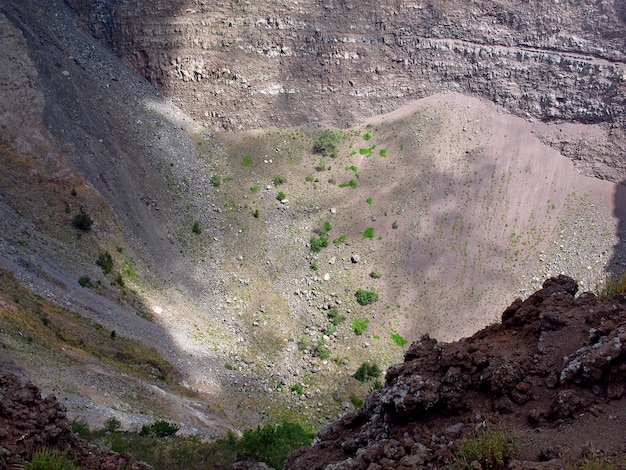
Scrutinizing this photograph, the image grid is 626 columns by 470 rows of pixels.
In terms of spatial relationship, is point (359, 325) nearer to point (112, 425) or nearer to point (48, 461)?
point (112, 425)

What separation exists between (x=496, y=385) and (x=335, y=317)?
1195 inches

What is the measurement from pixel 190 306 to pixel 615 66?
41015 millimetres

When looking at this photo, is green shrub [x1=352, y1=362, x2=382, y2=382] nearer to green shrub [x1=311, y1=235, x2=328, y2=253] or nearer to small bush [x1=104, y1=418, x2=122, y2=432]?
green shrub [x1=311, y1=235, x2=328, y2=253]

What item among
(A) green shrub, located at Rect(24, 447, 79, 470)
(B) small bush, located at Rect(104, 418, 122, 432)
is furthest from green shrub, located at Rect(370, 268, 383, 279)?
(A) green shrub, located at Rect(24, 447, 79, 470)

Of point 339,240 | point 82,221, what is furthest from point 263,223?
point 82,221

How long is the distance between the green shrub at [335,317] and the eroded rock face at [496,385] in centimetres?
2724

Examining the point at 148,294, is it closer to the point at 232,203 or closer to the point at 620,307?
the point at 232,203

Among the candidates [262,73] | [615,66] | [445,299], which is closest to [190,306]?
[445,299]

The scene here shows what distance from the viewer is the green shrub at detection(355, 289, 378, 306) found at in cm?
4244

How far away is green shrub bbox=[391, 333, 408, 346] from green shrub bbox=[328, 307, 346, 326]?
372cm

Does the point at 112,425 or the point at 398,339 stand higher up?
the point at 398,339

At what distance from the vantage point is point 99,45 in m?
50.8

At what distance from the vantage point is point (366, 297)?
42.5 m

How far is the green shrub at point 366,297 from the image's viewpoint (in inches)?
1671
